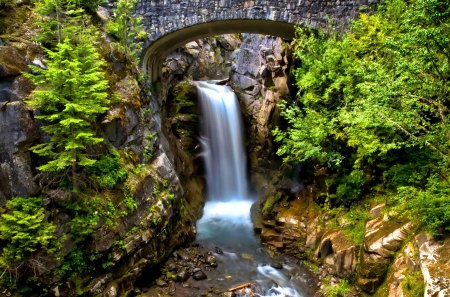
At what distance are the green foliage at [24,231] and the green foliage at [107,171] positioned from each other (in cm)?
140

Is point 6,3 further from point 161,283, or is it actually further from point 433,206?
point 433,206

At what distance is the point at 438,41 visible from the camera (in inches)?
240

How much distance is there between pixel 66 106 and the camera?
7.11 meters

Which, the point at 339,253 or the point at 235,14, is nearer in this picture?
the point at 339,253

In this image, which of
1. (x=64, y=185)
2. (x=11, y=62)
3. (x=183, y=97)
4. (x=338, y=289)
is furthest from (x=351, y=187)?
(x=183, y=97)

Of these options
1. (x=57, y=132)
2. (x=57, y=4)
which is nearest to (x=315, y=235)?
(x=57, y=132)

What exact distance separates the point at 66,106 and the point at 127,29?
5692mm

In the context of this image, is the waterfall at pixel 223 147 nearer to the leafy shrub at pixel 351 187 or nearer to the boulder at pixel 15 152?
the leafy shrub at pixel 351 187

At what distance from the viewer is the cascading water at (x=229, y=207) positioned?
10.4 m

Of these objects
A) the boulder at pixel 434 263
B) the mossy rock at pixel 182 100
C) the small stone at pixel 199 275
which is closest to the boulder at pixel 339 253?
the boulder at pixel 434 263

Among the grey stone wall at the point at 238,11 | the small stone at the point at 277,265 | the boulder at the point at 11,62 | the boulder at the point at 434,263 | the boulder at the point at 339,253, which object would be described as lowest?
the small stone at the point at 277,265

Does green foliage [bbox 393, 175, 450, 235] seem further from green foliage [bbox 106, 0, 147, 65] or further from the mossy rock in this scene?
the mossy rock

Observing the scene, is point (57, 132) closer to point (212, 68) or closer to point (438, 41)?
point (438, 41)

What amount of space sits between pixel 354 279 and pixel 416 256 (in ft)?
7.33
